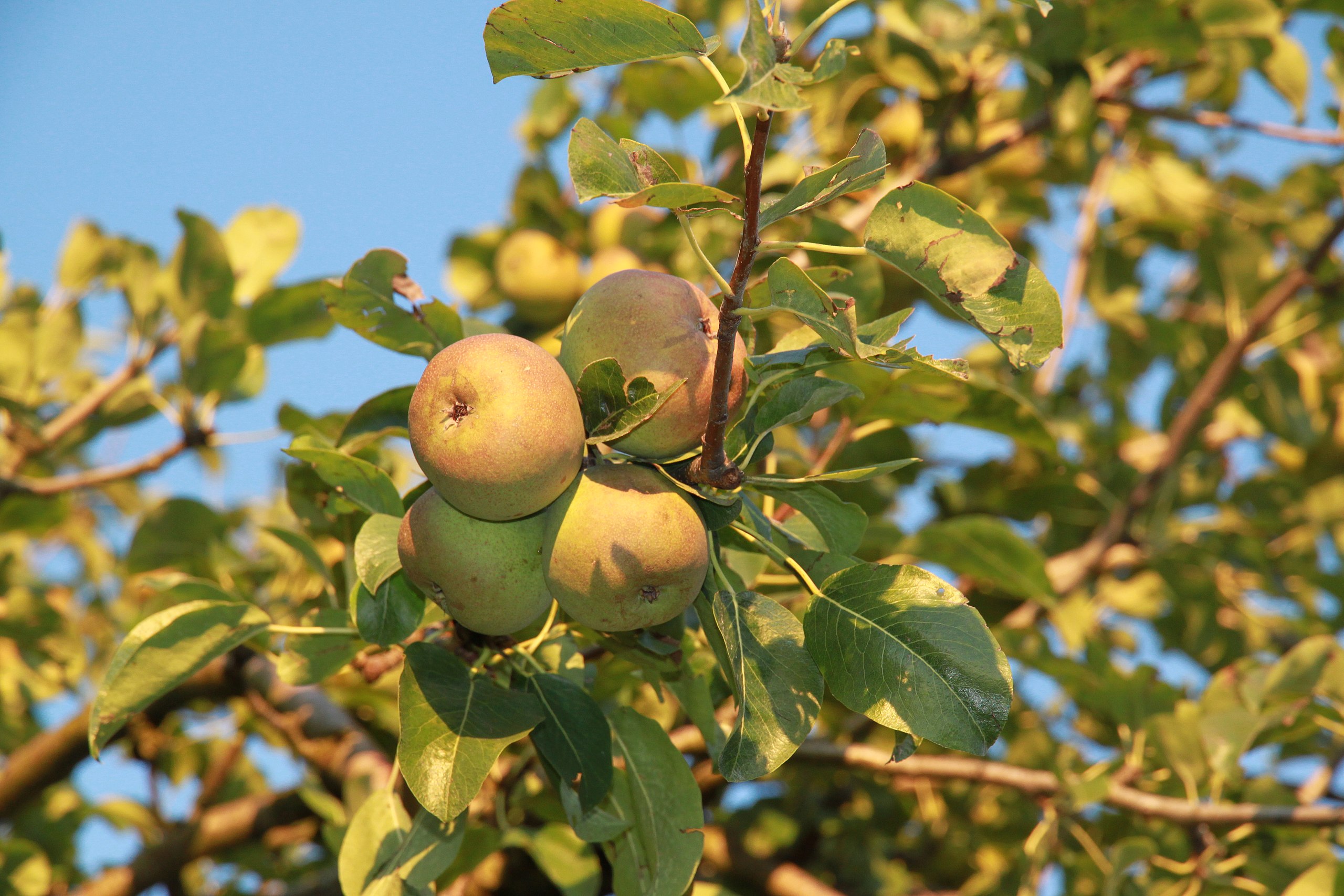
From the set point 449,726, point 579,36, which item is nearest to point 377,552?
point 449,726

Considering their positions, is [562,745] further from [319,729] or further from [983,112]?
[983,112]

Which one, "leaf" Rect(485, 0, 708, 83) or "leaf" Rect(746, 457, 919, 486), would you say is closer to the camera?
"leaf" Rect(485, 0, 708, 83)

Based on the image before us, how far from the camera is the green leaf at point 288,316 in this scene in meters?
2.38

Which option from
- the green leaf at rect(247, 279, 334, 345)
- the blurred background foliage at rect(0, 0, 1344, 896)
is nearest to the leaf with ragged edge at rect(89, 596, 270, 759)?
the blurred background foliage at rect(0, 0, 1344, 896)

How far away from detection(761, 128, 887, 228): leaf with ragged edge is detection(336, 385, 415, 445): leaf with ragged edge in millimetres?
668

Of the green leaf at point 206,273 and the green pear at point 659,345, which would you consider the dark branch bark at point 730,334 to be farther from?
the green leaf at point 206,273

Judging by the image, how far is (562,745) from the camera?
125cm

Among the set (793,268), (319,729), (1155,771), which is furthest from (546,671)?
(1155,771)

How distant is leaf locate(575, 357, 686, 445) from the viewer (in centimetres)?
105

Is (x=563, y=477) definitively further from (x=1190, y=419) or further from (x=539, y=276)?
(x=1190, y=419)

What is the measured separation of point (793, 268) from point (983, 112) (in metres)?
2.13

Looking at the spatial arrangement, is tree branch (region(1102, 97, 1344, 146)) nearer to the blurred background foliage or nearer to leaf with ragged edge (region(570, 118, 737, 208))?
the blurred background foliage

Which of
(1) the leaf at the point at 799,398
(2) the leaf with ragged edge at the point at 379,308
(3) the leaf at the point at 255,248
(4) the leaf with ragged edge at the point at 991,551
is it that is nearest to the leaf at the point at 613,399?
(1) the leaf at the point at 799,398

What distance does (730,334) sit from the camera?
0.99 metres
